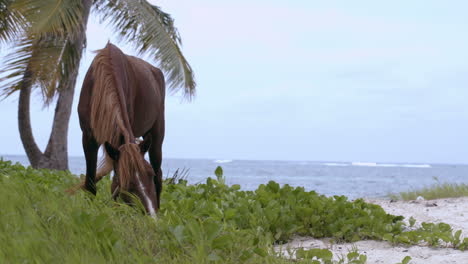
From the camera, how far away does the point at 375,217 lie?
625 cm

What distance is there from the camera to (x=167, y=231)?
12.1 ft

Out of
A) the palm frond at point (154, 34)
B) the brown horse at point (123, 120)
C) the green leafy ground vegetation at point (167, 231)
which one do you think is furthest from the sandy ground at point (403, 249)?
the palm frond at point (154, 34)

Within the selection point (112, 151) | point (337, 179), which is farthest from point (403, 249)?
point (337, 179)

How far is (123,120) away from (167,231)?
112cm

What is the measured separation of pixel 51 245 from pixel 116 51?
2.33m

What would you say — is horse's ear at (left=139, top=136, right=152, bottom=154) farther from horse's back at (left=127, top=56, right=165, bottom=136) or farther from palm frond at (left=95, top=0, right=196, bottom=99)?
palm frond at (left=95, top=0, right=196, bottom=99)

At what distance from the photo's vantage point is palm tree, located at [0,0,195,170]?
1227 centimetres

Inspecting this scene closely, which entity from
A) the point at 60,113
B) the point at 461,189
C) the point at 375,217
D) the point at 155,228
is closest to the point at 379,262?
the point at 375,217

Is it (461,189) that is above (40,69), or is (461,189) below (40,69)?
below

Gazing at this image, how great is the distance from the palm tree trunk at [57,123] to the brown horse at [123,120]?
8712 mm

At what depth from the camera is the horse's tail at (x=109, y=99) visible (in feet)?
14.0

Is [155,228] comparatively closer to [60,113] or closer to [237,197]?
[237,197]

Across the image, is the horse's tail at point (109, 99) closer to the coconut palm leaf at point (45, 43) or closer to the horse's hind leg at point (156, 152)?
the horse's hind leg at point (156, 152)

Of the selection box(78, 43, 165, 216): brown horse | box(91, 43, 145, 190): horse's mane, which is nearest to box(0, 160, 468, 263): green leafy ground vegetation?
box(78, 43, 165, 216): brown horse
